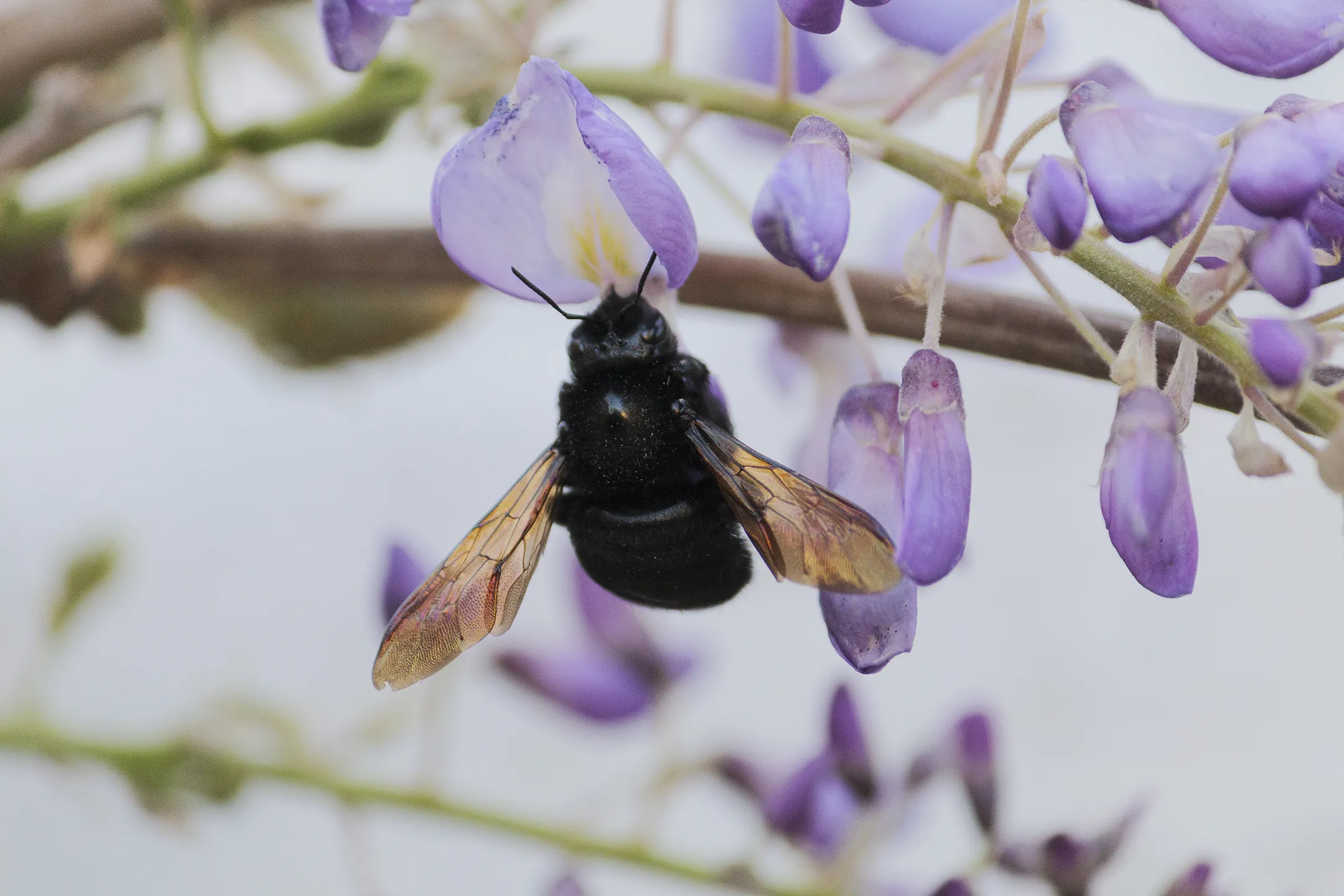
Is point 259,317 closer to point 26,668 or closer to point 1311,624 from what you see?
point 26,668

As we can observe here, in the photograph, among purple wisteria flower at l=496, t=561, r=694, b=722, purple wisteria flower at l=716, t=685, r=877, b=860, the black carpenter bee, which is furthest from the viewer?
purple wisteria flower at l=496, t=561, r=694, b=722

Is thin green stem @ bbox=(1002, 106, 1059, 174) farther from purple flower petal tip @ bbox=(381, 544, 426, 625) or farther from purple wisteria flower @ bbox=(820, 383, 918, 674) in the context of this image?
purple flower petal tip @ bbox=(381, 544, 426, 625)

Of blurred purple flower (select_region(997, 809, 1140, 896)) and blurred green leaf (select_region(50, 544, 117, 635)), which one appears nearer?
blurred purple flower (select_region(997, 809, 1140, 896))

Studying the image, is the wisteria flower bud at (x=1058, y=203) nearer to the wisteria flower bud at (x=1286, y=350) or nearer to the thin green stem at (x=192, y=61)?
the wisteria flower bud at (x=1286, y=350)

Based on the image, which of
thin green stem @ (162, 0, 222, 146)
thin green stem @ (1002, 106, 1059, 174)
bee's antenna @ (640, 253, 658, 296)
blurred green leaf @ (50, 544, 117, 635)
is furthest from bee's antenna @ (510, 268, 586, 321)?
blurred green leaf @ (50, 544, 117, 635)

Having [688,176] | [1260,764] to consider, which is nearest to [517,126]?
[688,176]

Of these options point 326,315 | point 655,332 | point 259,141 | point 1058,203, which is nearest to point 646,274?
point 655,332
